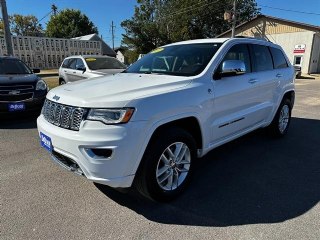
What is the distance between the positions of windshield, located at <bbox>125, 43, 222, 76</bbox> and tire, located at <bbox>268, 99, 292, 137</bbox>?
215cm

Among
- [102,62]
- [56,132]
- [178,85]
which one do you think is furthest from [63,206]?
[102,62]

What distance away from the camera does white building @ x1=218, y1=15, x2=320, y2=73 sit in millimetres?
27625

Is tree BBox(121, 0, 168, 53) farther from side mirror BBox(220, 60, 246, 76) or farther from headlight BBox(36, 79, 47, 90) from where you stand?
side mirror BBox(220, 60, 246, 76)

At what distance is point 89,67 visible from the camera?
9.90m

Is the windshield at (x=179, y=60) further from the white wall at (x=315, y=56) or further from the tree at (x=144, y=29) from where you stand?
the tree at (x=144, y=29)

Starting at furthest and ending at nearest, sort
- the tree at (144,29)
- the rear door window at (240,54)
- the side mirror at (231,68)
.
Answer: the tree at (144,29) → the rear door window at (240,54) → the side mirror at (231,68)

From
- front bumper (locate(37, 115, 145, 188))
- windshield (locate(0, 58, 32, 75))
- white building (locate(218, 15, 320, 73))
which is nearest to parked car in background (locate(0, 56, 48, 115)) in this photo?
windshield (locate(0, 58, 32, 75))

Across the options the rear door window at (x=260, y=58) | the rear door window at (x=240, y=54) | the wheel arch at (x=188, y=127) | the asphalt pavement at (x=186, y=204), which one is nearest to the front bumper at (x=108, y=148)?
the wheel arch at (x=188, y=127)

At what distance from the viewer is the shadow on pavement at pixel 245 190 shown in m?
3.08

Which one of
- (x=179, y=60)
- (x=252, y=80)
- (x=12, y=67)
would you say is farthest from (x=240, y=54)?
(x=12, y=67)

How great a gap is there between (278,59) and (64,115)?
4124 mm

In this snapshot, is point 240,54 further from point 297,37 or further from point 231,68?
point 297,37

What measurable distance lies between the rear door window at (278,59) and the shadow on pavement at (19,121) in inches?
205

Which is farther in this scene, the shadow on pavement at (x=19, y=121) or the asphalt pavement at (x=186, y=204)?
the shadow on pavement at (x=19, y=121)
